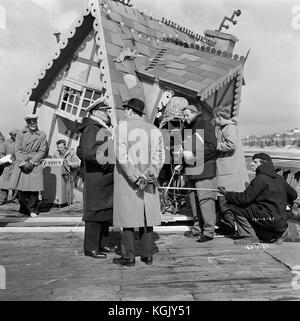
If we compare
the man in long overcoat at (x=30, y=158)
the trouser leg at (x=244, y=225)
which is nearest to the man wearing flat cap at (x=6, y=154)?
the man in long overcoat at (x=30, y=158)

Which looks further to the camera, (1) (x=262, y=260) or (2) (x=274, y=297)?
(1) (x=262, y=260)

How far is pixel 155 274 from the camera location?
397cm

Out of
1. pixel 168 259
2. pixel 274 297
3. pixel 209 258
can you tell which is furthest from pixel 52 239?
pixel 274 297

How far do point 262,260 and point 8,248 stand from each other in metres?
3.04

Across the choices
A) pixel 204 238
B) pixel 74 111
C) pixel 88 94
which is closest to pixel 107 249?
pixel 204 238

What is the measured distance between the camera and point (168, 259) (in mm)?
4508

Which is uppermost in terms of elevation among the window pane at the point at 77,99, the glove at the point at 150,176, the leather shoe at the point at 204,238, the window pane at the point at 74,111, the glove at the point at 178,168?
the window pane at the point at 77,99

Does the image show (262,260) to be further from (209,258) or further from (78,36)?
(78,36)

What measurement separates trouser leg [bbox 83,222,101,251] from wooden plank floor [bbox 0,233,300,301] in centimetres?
15

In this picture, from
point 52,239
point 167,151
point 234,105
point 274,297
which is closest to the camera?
point 274,297

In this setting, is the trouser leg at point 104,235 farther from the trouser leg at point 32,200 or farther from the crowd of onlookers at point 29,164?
the trouser leg at point 32,200

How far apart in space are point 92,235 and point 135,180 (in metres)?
0.93

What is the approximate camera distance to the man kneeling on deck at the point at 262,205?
16.0 feet

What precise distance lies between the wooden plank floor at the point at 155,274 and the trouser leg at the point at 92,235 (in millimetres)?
148
